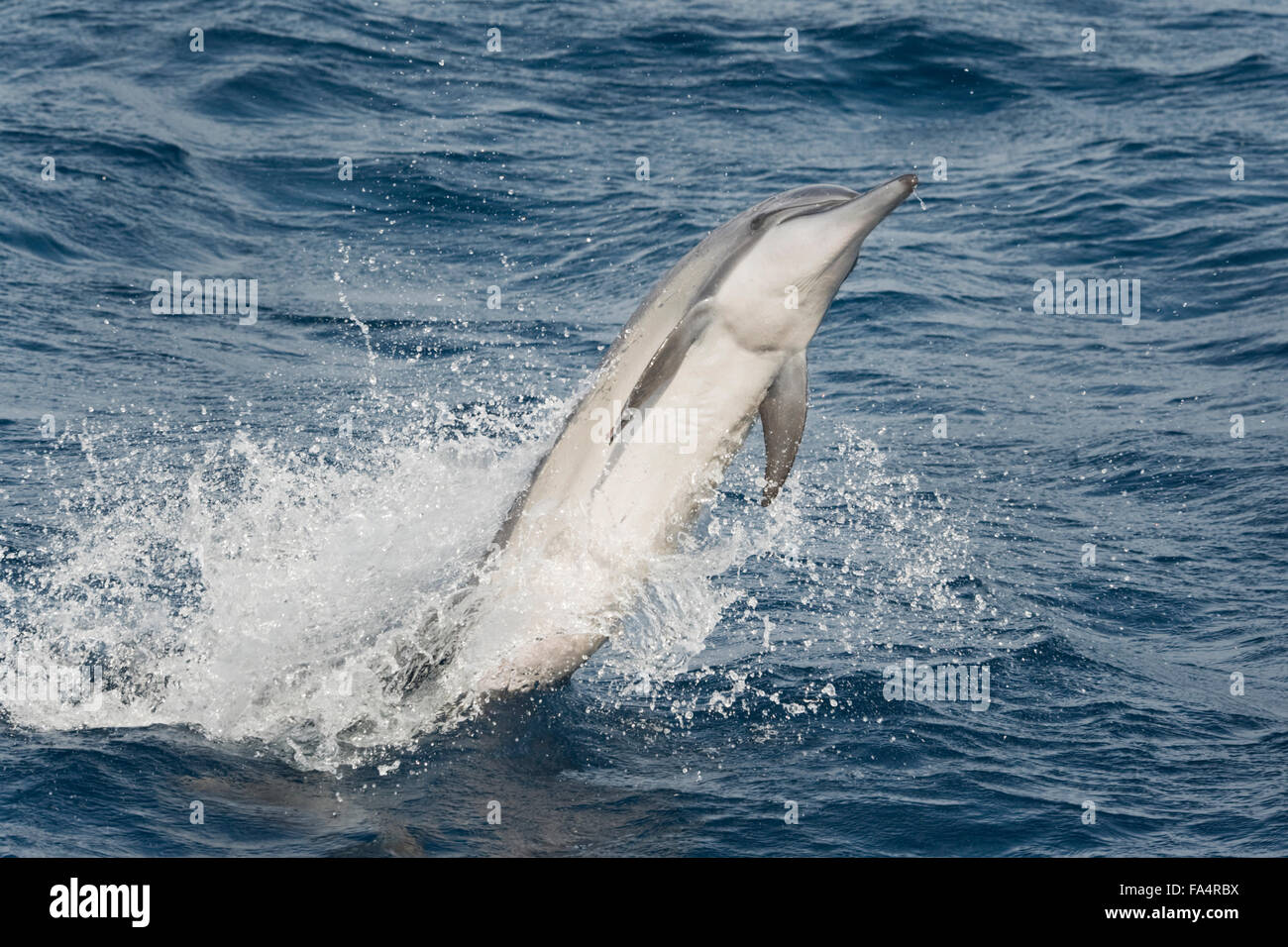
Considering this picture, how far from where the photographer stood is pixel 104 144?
1988cm

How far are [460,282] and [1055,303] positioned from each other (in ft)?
20.4

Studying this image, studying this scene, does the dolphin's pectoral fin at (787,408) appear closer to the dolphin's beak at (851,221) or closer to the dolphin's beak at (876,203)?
the dolphin's beak at (851,221)

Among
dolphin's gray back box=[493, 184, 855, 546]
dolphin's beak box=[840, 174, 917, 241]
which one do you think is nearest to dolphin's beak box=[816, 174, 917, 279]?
dolphin's beak box=[840, 174, 917, 241]

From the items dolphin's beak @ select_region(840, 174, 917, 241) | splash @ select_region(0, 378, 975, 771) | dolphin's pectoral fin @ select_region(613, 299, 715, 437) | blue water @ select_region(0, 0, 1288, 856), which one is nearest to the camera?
dolphin's beak @ select_region(840, 174, 917, 241)

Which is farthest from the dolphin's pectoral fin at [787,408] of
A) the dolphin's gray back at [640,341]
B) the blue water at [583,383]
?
the blue water at [583,383]

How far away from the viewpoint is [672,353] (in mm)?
7723

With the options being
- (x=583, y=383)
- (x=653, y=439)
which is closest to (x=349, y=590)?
(x=583, y=383)

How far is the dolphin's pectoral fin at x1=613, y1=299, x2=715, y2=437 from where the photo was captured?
25.3 feet

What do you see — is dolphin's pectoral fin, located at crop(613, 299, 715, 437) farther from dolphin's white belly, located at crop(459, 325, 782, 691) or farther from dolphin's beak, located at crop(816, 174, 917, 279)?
dolphin's beak, located at crop(816, 174, 917, 279)

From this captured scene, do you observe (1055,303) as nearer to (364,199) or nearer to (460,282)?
(460,282)

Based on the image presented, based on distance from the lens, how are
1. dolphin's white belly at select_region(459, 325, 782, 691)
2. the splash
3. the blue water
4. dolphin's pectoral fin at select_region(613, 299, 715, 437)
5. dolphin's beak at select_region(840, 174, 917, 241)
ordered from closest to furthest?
dolphin's beak at select_region(840, 174, 917, 241) < dolphin's pectoral fin at select_region(613, 299, 715, 437) < the blue water < dolphin's white belly at select_region(459, 325, 782, 691) < the splash

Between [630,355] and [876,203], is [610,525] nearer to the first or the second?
[630,355]

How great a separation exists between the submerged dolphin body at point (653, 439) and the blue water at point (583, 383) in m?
0.31

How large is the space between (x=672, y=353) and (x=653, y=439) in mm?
521
